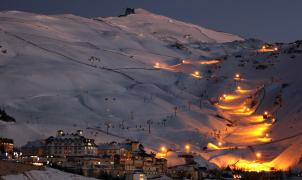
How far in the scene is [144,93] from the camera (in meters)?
129

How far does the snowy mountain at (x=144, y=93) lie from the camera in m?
99.9

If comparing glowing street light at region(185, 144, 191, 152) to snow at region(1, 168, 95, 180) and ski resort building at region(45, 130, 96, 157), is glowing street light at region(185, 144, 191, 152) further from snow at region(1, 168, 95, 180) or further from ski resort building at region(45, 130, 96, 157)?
snow at region(1, 168, 95, 180)

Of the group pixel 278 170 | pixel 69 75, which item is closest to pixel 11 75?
pixel 69 75

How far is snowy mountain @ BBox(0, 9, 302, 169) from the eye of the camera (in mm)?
99938

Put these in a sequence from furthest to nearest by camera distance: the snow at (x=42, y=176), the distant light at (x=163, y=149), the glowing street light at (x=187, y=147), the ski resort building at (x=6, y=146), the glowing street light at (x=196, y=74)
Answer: the glowing street light at (x=196, y=74) < the glowing street light at (x=187, y=147) < the distant light at (x=163, y=149) < the ski resort building at (x=6, y=146) < the snow at (x=42, y=176)

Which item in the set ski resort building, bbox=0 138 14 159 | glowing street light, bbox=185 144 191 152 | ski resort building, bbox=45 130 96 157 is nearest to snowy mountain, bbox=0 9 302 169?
glowing street light, bbox=185 144 191 152

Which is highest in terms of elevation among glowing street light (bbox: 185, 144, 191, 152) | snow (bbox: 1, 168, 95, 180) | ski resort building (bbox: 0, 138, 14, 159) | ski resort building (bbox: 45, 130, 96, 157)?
glowing street light (bbox: 185, 144, 191, 152)

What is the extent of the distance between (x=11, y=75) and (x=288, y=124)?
4739cm

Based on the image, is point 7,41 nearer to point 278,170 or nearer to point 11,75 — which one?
point 11,75

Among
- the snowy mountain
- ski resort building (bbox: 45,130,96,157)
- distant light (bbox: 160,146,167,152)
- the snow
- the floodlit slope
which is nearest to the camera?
the snow

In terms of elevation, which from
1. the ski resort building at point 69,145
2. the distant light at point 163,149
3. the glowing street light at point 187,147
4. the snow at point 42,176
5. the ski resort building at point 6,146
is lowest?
the snow at point 42,176

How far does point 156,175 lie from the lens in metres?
72.6

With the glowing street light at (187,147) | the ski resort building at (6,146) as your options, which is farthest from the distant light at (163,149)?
the ski resort building at (6,146)

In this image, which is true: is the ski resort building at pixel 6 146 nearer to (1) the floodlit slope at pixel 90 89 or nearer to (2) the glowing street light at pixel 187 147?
(1) the floodlit slope at pixel 90 89
